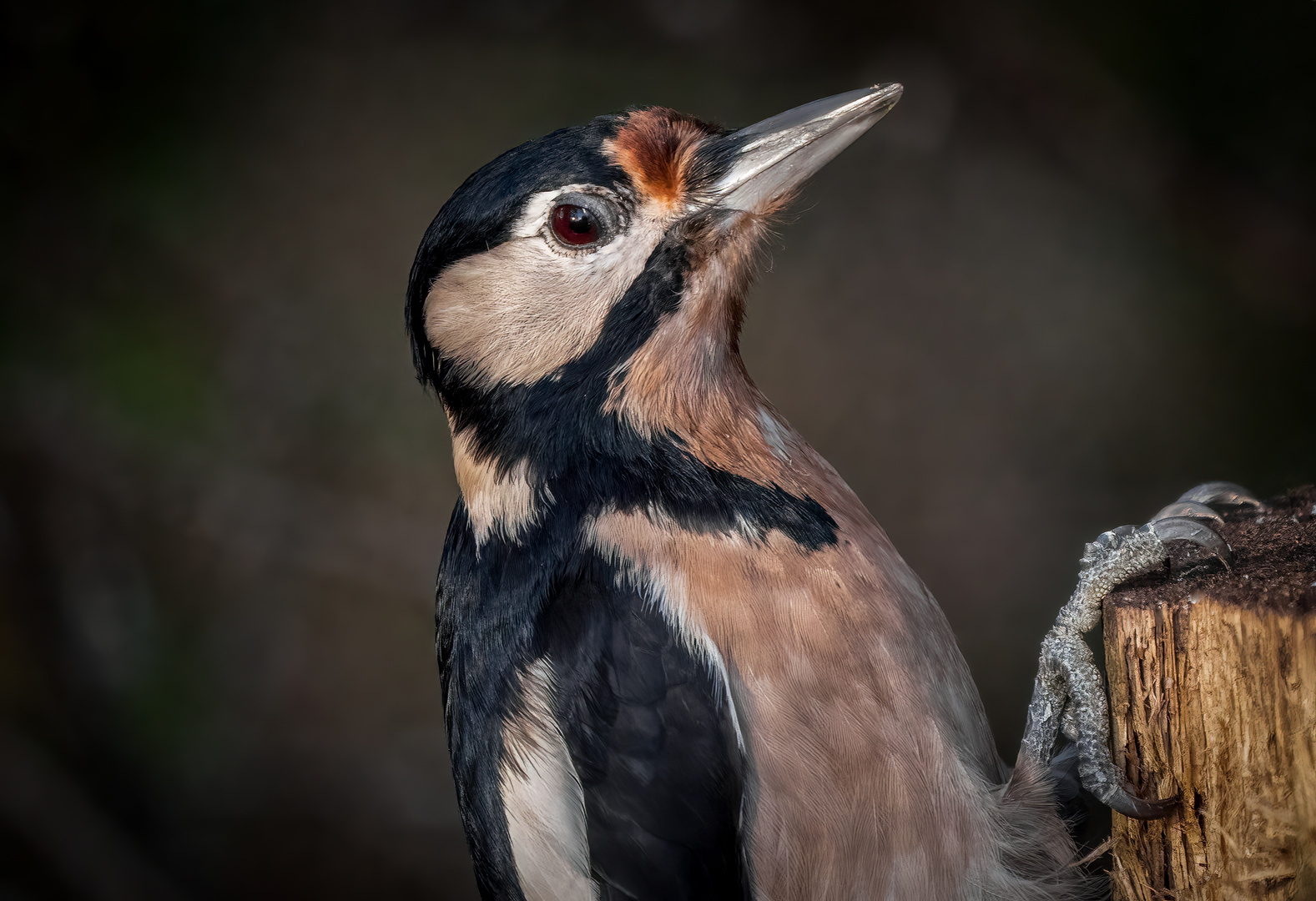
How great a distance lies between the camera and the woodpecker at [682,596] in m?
1.44

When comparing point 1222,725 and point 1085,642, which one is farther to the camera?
point 1085,642

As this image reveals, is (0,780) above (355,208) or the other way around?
the other way around

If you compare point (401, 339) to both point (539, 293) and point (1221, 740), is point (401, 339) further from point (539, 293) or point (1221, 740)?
point (1221, 740)

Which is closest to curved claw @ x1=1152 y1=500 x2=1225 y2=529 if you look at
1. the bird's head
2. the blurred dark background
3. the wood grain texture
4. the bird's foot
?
the bird's foot

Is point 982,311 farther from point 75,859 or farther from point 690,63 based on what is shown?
point 75,859

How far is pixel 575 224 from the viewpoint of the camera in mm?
1618

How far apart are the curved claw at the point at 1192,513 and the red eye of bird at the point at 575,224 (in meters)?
1.02

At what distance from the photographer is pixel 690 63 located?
3.86 metres

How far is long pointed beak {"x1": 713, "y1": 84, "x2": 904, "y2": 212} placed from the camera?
5.29 feet

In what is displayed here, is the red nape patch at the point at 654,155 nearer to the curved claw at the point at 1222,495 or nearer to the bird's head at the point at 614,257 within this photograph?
the bird's head at the point at 614,257

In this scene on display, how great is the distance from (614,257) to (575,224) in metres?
0.09

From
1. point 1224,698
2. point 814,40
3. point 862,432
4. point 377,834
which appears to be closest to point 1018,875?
point 1224,698

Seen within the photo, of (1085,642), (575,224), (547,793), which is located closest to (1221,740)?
(1085,642)

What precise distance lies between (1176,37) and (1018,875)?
319cm
